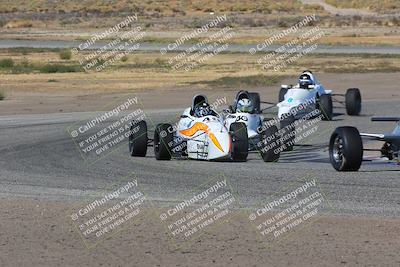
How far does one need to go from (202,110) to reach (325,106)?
9.73 meters

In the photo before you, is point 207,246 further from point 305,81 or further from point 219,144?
point 305,81

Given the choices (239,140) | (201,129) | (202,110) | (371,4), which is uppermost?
(371,4)

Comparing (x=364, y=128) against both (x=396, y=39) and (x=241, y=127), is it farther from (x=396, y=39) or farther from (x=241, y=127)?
(x=396, y=39)

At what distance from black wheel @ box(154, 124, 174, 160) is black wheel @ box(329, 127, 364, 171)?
3.68 metres

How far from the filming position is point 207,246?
12.8m

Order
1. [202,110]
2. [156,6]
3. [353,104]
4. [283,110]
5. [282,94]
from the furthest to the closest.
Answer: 1. [156,6]
2. [353,104]
3. [282,94]
4. [283,110]
5. [202,110]

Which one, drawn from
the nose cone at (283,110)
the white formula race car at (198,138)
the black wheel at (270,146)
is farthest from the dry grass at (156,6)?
the black wheel at (270,146)

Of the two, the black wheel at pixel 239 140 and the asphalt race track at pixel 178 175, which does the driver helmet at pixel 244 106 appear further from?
the black wheel at pixel 239 140

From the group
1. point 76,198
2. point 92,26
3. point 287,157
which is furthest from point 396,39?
point 76,198

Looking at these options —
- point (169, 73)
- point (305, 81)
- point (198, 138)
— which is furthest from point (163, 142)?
point (169, 73)

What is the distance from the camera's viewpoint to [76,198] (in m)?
16.4

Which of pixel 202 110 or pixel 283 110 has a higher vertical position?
pixel 202 110

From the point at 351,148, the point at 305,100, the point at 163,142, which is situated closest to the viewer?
the point at 351,148

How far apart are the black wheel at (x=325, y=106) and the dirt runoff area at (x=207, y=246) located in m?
16.7
